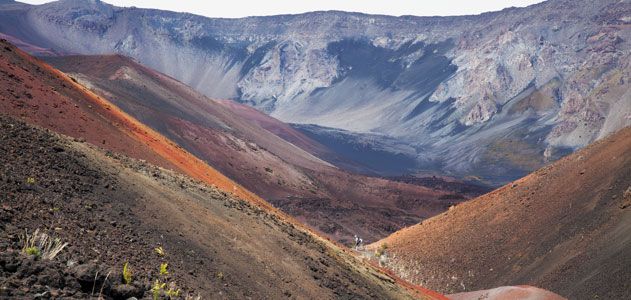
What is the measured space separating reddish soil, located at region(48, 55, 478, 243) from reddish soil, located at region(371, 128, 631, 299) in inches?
886

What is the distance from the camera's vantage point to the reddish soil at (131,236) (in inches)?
412

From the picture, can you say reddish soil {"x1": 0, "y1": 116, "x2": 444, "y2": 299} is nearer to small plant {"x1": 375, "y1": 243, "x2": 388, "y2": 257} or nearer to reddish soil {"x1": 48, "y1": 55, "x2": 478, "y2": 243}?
small plant {"x1": 375, "y1": 243, "x2": 388, "y2": 257}

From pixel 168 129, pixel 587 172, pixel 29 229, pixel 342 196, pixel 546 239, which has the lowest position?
pixel 342 196

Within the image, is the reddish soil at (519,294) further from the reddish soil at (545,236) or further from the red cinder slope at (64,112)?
the red cinder slope at (64,112)

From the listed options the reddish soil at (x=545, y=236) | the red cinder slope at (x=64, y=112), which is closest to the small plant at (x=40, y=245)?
the red cinder slope at (x=64, y=112)

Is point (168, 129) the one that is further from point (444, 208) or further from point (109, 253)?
point (109, 253)

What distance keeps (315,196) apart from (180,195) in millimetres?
65934

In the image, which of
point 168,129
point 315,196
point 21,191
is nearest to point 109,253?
point 21,191

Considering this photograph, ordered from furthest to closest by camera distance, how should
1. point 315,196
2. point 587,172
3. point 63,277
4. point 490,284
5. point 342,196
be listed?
point 342,196, point 315,196, point 587,172, point 490,284, point 63,277

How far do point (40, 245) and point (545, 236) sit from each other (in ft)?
101

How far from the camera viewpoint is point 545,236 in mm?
38219

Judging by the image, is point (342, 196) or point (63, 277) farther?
point (342, 196)

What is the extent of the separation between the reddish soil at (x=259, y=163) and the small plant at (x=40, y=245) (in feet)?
183

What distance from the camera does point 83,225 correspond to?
14.8 metres
